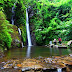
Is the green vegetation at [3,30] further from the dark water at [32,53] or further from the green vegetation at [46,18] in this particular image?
the green vegetation at [46,18]

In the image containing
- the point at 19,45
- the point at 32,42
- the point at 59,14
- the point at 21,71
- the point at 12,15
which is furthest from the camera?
the point at 59,14

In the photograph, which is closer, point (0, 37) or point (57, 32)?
Answer: point (0, 37)

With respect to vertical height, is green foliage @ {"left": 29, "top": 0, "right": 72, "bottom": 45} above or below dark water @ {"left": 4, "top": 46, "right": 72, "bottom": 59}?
above

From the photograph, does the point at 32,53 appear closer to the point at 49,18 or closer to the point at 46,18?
the point at 46,18

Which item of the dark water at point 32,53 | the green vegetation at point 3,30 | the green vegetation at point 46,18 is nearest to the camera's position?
the dark water at point 32,53

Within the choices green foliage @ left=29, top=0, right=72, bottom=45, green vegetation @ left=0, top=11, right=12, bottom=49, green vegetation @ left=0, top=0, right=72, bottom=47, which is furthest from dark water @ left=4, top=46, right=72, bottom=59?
green foliage @ left=29, top=0, right=72, bottom=45

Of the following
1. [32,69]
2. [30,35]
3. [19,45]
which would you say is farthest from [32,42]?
[32,69]

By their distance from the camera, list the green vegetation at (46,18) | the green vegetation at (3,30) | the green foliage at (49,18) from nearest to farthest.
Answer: the green vegetation at (3,30), the green vegetation at (46,18), the green foliage at (49,18)

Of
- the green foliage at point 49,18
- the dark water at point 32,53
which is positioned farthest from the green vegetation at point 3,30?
the green foliage at point 49,18

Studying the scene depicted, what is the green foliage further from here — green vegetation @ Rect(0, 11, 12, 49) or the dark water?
green vegetation @ Rect(0, 11, 12, 49)

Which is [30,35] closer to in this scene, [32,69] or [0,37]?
[0,37]

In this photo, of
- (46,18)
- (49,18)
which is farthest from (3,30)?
(49,18)

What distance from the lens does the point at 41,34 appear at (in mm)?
18109

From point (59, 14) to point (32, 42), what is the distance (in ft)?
29.9
